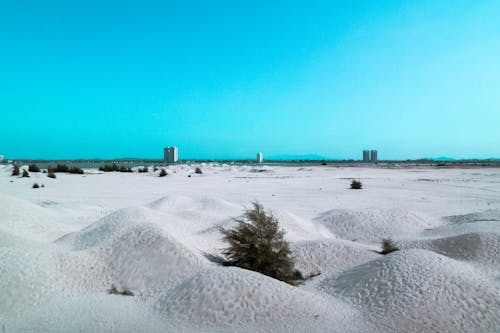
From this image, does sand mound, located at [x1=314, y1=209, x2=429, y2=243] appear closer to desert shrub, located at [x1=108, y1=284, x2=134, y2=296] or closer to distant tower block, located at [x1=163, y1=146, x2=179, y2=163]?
desert shrub, located at [x1=108, y1=284, x2=134, y2=296]

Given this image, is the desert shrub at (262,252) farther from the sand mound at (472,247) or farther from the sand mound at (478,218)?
the sand mound at (478,218)

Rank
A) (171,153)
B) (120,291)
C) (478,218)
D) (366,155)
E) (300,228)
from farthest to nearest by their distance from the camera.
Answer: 1. (366,155)
2. (171,153)
3. (478,218)
4. (300,228)
5. (120,291)

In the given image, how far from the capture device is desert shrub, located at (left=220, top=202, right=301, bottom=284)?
206 inches

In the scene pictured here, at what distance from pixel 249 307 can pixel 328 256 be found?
100 inches

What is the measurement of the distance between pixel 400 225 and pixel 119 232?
651cm

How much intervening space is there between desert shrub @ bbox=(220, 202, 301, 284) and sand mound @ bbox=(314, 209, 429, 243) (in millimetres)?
3176

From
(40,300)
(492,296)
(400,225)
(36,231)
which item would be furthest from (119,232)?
(400,225)

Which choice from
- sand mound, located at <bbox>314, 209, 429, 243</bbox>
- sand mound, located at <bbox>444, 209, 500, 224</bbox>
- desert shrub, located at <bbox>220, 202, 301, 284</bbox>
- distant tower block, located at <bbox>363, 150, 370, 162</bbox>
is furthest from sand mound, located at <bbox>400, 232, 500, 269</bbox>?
distant tower block, located at <bbox>363, 150, 370, 162</bbox>

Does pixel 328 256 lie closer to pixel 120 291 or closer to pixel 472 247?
pixel 472 247

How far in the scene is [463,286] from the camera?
157 inches

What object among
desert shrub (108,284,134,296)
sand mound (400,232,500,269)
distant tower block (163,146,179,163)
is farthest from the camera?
distant tower block (163,146,179,163)

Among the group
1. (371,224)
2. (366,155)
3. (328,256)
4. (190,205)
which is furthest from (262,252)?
(366,155)

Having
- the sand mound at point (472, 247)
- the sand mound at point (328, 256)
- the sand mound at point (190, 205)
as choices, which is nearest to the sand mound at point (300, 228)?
the sand mound at point (328, 256)

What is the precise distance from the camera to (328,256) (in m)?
5.96
